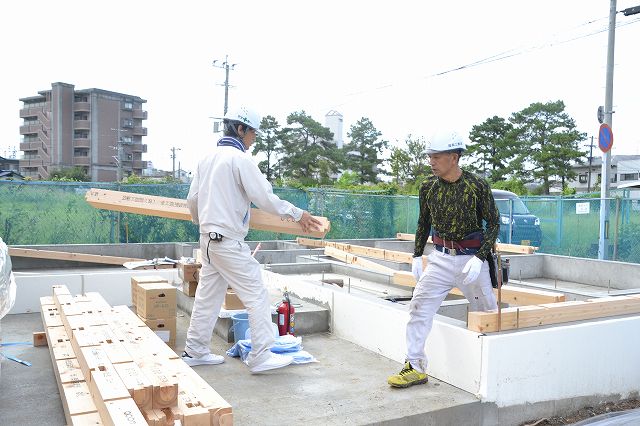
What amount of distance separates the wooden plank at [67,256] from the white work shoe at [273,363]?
20.9 ft

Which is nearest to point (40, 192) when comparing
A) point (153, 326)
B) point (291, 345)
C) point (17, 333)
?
Answer: point (17, 333)

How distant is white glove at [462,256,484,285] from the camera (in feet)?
14.0

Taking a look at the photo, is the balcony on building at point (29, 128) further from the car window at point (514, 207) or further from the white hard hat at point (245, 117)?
the white hard hat at point (245, 117)

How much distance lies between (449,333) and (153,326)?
2.87 meters

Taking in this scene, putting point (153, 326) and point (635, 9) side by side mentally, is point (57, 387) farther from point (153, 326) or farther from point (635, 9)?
point (635, 9)

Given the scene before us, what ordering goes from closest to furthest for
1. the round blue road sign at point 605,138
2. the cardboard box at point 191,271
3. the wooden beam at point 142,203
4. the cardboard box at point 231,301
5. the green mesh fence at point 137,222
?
the cardboard box at point 231,301
the cardboard box at point 191,271
the wooden beam at point 142,203
the round blue road sign at point 605,138
the green mesh fence at point 137,222

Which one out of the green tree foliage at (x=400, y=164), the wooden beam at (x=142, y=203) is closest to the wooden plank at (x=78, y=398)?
the wooden beam at (x=142, y=203)

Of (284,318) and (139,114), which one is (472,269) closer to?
(284,318)

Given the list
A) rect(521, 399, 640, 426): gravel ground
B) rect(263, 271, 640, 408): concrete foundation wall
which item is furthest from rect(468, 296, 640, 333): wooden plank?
rect(521, 399, 640, 426): gravel ground

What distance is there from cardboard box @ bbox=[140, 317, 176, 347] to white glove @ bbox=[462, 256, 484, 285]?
301 cm

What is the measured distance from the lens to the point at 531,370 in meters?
4.36

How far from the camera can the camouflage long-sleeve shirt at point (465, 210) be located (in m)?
4.40

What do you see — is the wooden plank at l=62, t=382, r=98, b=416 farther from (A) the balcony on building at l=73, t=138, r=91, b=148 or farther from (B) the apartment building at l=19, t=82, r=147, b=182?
(A) the balcony on building at l=73, t=138, r=91, b=148

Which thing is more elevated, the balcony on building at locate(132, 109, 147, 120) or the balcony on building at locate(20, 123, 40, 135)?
the balcony on building at locate(132, 109, 147, 120)
